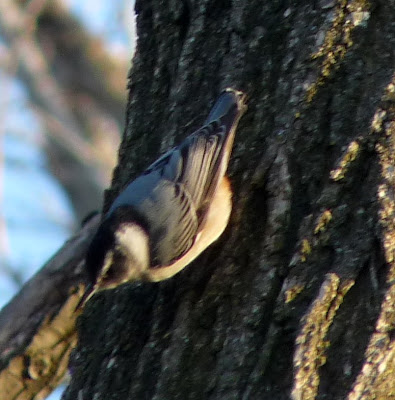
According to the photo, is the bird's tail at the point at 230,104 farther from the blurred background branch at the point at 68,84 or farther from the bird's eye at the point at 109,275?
the blurred background branch at the point at 68,84

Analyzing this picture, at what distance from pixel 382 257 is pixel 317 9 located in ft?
2.66

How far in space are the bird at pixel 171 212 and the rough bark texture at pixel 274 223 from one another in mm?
57

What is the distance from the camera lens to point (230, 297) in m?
2.21

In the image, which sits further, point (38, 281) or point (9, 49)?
point (9, 49)

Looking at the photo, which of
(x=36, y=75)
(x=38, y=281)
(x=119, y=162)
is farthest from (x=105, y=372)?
(x=36, y=75)

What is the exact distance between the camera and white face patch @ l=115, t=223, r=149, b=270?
2732mm

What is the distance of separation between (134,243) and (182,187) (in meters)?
0.28

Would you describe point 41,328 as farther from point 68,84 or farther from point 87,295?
point 68,84

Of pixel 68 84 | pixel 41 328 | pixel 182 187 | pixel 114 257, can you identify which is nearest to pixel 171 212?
pixel 182 187

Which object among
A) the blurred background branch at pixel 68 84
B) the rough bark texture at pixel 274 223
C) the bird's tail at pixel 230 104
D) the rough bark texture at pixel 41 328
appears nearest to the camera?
the rough bark texture at pixel 274 223

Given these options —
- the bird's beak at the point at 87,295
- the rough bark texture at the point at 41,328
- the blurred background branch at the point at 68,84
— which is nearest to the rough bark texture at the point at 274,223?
the bird's beak at the point at 87,295

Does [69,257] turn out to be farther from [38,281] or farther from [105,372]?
[105,372]

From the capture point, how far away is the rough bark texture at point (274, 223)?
197 centimetres

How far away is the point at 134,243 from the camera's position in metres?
2.84
